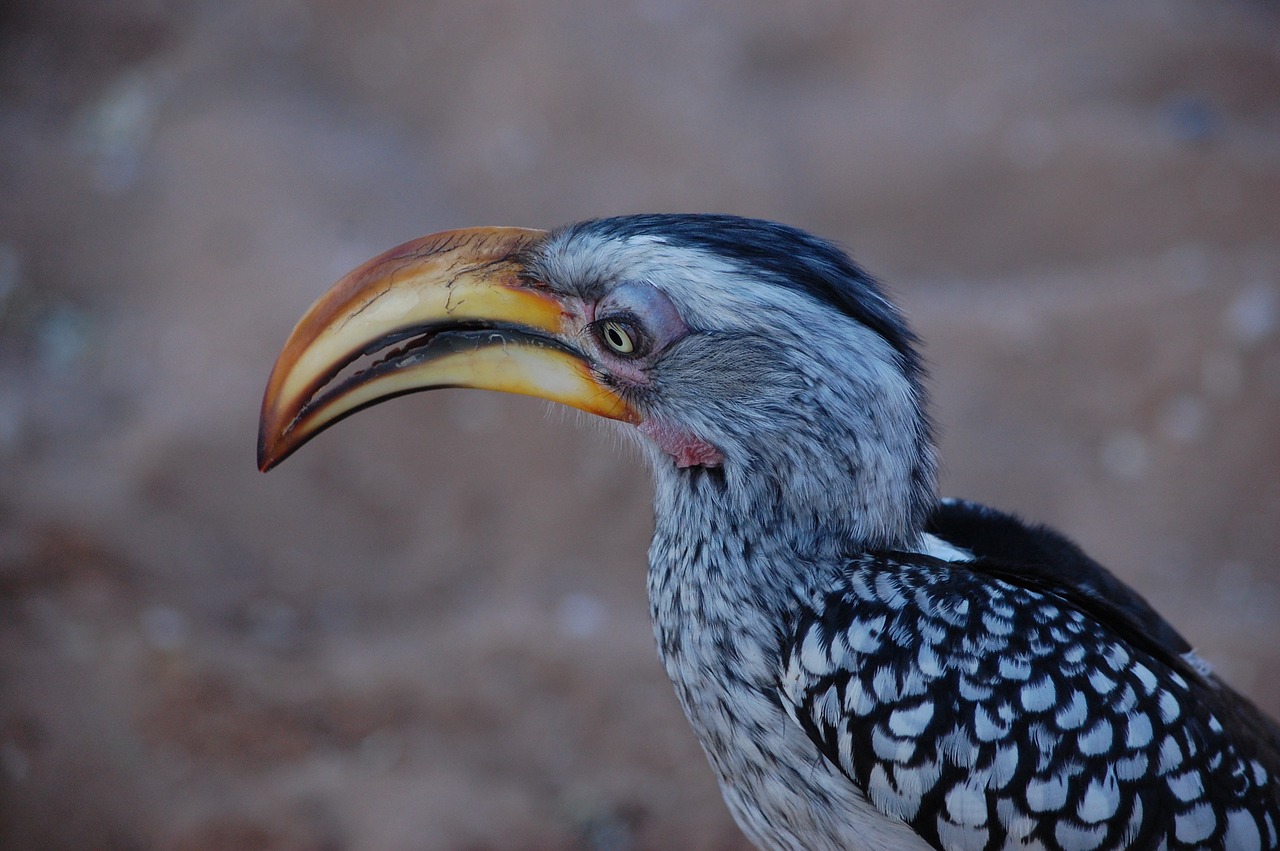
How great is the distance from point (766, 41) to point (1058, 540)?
11.6 feet

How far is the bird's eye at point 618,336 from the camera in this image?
1876 millimetres

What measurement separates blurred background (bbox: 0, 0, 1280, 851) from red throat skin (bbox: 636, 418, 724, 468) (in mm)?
2132

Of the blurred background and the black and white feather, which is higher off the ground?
the blurred background

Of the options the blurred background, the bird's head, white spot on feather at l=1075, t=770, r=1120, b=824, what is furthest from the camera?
the blurred background

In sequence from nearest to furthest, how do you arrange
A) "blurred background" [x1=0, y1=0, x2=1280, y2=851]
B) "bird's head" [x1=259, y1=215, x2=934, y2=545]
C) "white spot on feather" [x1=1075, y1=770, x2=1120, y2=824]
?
"white spot on feather" [x1=1075, y1=770, x2=1120, y2=824] → "bird's head" [x1=259, y1=215, x2=934, y2=545] → "blurred background" [x1=0, y1=0, x2=1280, y2=851]

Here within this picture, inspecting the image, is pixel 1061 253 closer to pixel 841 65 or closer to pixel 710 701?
pixel 841 65

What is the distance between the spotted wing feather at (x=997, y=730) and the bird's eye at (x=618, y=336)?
1.84ft

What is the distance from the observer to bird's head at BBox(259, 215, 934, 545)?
1820mm

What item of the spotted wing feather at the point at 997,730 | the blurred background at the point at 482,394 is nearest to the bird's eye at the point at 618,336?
the spotted wing feather at the point at 997,730

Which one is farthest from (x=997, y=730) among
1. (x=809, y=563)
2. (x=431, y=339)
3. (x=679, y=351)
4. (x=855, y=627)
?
(x=431, y=339)

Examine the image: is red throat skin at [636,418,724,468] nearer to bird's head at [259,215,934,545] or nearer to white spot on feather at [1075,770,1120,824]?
bird's head at [259,215,934,545]

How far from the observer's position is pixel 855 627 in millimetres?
1770

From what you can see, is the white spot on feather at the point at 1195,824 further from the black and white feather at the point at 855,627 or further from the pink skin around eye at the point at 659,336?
the pink skin around eye at the point at 659,336

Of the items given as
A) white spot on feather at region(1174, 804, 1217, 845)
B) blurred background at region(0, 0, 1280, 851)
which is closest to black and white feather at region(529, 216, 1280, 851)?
white spot on feather at region(1174, 804, 1217, 845)
